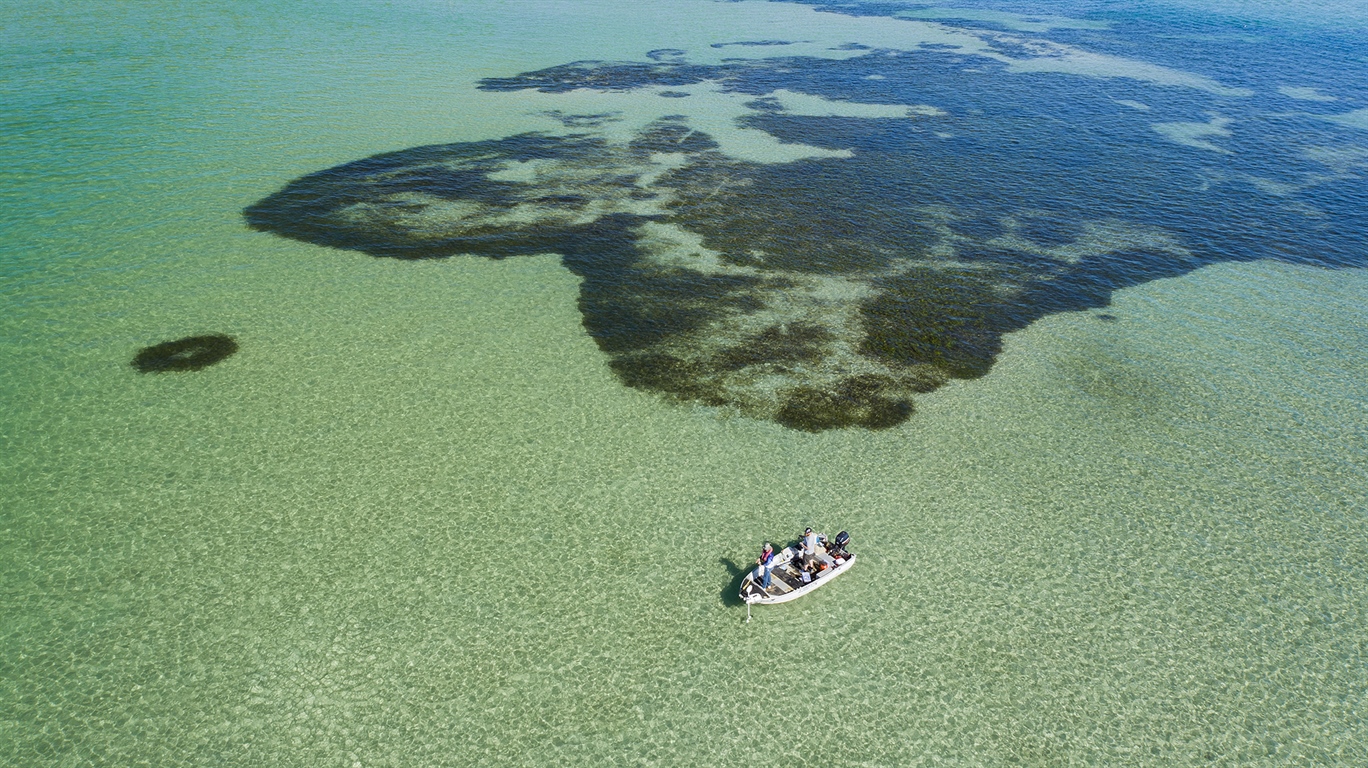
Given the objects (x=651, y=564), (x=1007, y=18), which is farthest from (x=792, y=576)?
(x=1007, y=18)

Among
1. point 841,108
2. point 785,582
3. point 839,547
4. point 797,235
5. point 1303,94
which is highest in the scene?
point 1303,94

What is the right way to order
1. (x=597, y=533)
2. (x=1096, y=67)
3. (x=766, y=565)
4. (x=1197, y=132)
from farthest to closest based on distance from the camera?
(x=1096, y=67) → (x=1197, y=132) → (x=597, y=533) → (x=766, y=565)

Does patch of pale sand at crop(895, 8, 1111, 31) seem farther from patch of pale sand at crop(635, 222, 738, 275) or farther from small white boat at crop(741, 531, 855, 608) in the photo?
small white boat at crop(741, 531, 855, 608)

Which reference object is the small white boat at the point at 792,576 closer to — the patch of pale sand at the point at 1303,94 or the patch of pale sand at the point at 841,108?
the patch of pale sand at the point at 841,108

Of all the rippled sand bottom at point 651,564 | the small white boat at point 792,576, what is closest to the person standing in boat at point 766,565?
the small white boat at point 792,576

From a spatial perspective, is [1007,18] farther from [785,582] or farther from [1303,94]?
[785,582]

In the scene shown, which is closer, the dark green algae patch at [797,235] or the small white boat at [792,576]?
the small white boat at [792,576]

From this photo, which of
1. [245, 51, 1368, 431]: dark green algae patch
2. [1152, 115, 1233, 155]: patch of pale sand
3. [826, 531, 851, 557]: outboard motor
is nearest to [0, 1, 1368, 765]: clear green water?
[826, 531, 851, 557]: outboard motor

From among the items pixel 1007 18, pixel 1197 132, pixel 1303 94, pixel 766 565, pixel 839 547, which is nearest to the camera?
pixel 766 565
